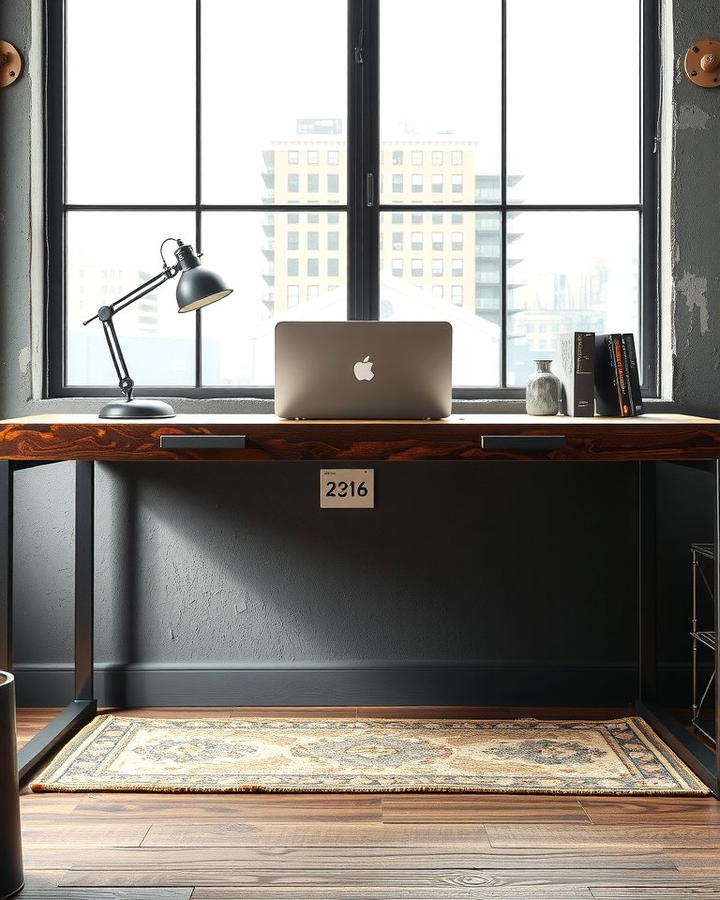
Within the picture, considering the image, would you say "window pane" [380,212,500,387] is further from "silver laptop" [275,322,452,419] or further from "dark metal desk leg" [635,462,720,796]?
"dark metal desk leg" [635,462,720,796]

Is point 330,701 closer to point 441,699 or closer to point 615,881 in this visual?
point 441,699

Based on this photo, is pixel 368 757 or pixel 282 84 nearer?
pixel 368 757

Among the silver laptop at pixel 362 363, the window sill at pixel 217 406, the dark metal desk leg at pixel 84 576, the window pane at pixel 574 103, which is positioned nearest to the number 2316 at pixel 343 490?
the window sill at pixel 217 406

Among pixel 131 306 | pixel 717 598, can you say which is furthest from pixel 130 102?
pixel 717 598

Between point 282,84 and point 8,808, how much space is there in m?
2.16

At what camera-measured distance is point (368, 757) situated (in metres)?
2.35

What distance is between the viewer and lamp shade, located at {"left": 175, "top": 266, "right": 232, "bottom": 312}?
246 cm

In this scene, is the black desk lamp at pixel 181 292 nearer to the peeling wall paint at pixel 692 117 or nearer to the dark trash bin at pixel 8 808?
the dark trash bin at pixel 8 808

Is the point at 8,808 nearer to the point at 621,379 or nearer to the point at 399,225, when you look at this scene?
the point at 621,379

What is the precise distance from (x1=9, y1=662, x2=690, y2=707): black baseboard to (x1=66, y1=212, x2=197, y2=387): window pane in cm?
90

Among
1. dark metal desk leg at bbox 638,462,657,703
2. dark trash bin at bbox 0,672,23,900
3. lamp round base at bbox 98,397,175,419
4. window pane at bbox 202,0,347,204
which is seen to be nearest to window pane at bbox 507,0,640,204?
window pane at bbox 202,0,347,204

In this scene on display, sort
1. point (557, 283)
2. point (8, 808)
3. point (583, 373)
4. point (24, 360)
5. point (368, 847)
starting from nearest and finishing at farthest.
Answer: point (8, 808)
point (368, 847)
point (583, 373)
point (24, 360)
point (557, 283)

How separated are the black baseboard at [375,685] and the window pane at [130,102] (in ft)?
4.76

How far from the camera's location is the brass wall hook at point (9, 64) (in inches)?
108
